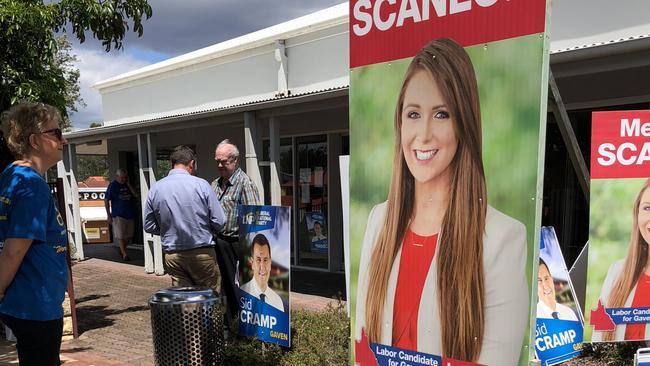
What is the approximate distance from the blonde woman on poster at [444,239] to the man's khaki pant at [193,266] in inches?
96.1

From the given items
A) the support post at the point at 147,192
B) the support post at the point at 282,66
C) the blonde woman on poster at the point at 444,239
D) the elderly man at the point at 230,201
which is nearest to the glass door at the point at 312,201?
the support post at the point at 282,66

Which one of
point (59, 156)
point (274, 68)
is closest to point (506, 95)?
point (59, 156)

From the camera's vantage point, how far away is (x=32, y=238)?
234 centimetres

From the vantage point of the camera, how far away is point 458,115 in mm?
1959

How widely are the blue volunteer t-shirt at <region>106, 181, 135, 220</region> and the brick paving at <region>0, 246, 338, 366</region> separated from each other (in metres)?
1.12

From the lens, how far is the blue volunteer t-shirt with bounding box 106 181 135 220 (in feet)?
36.8

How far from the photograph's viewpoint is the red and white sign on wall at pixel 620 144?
12.0 ft

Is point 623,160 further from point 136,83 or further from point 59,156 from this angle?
point 136,83

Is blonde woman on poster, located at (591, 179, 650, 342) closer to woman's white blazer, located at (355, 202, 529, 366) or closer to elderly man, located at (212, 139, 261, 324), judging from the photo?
woman's white blazer, located at (355, 202, 529, 366)

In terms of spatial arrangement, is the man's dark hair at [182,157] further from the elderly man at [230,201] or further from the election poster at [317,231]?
the election poster at [317,231]

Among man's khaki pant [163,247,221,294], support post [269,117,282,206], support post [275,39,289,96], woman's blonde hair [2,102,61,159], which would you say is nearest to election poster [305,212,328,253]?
support post [269,117,282,206]

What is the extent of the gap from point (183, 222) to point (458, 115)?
294cm

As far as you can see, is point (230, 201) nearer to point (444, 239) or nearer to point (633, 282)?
point (444, 239)

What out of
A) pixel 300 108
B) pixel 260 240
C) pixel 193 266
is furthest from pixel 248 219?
pixel 300 108
